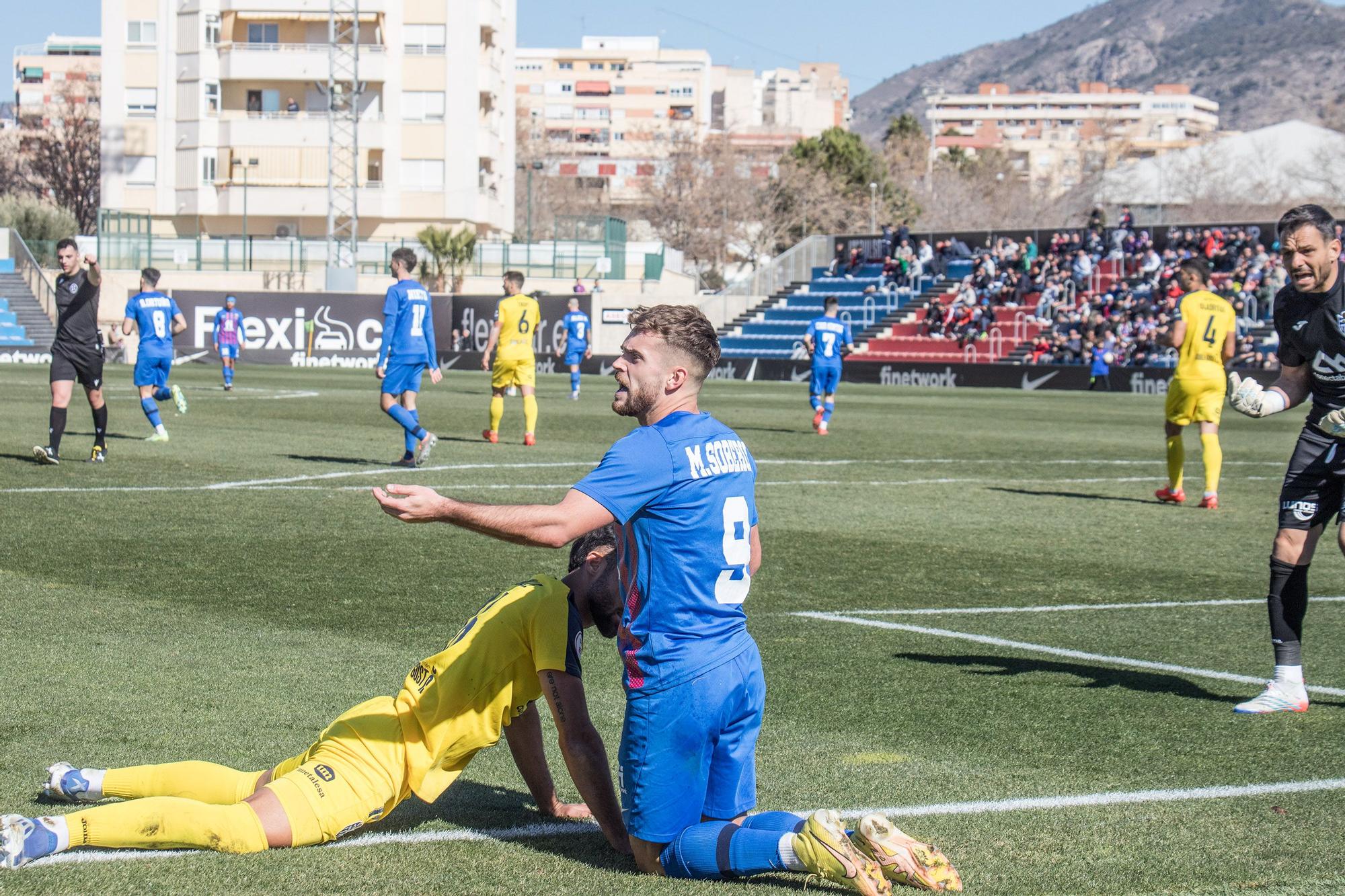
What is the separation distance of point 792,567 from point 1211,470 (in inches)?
226

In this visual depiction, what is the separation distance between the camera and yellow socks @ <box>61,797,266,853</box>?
418 cm

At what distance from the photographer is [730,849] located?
163 inches

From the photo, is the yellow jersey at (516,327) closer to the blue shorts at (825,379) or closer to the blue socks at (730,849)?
the blue shorts at (825,379)

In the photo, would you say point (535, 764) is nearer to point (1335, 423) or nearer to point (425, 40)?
point (1335, 423)

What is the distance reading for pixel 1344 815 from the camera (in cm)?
492

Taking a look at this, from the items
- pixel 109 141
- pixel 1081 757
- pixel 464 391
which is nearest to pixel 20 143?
pixel 109 141

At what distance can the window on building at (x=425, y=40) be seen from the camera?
73.1 meters

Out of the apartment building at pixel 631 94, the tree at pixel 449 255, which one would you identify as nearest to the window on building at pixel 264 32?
the tree at pixel 449 255

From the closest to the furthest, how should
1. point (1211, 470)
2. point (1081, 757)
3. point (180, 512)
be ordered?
point (1081, 757) → point (180, 512) → point (1211, 470)

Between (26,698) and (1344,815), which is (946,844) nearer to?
(1344,815)

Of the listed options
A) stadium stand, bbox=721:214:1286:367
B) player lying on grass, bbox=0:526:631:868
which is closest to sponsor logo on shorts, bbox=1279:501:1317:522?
player lying on grass, bbox=0:526:631:868

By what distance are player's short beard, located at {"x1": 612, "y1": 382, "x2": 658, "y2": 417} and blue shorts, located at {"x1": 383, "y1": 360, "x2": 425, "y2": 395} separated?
38.1ft

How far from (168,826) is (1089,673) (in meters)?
4.37

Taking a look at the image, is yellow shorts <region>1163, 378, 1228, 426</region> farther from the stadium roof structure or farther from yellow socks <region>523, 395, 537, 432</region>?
the stadium roof structure
